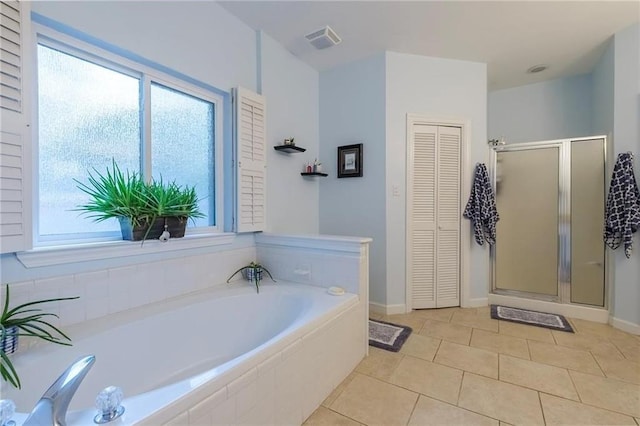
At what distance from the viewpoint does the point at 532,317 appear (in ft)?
8.98

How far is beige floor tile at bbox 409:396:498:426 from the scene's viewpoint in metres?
1.43

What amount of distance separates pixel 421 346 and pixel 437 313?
2.56 ft

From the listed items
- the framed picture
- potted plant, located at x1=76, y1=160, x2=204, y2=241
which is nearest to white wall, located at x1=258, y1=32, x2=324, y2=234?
the framed picture

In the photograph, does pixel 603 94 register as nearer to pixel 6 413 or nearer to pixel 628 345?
pixel 628 345

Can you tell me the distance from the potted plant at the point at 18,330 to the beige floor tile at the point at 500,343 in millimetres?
2620

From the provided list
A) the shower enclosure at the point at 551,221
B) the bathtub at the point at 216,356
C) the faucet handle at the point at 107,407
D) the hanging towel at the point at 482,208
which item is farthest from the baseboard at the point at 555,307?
the faucet handle at the point at 107,407

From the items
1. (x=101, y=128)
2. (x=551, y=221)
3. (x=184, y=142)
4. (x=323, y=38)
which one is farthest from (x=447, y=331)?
(x=101, y=128)

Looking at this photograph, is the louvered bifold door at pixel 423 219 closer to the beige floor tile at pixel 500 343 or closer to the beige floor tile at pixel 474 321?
the beige floor tile at pixel 474 321

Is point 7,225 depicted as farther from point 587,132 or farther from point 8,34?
point 587,132

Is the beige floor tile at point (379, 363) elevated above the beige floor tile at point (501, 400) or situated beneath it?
situated beneath

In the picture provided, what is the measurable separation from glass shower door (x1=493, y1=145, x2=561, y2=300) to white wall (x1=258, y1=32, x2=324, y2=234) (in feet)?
6.76

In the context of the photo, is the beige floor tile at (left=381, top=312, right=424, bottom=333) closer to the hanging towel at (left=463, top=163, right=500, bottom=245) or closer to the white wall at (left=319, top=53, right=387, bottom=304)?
the white wall at (left=319, top=53, right=387, bottom=304)

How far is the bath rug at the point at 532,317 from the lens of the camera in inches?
101

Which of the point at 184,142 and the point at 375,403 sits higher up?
the point at 184,142
